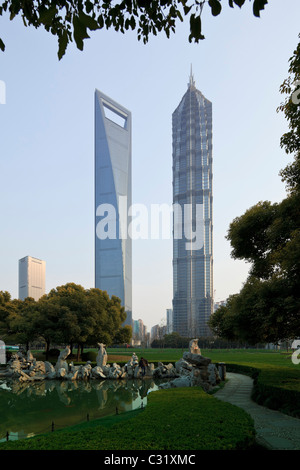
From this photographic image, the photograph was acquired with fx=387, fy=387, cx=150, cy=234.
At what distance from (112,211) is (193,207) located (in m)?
37.3

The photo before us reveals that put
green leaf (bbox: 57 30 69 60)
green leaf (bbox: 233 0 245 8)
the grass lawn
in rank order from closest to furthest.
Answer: green leaf (bbox: 233 0 245 8) → green leaf (bbox: 57 30 69 60) → the grass lawn

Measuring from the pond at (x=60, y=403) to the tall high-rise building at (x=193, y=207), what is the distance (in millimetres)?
112731

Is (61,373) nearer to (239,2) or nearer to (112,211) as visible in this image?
(239,2)

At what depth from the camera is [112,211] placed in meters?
176

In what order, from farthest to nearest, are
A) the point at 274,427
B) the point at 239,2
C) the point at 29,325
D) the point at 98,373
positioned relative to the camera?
the point at 29,325 → the point at 98,373 → the point at 274,427 → the point at 239,2

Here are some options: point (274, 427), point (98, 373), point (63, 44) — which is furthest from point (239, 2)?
point (98, 373)

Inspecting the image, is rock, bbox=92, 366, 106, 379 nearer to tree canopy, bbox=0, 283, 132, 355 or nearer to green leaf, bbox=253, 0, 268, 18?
Answer: tree canopy, bbox=0, 283, 132, 355

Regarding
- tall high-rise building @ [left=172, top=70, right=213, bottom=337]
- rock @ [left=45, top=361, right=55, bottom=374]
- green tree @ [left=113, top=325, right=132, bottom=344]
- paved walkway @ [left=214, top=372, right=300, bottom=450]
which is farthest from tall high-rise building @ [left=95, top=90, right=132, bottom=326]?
paved walkway @ [left=214, top=372, right=300, bottom=450]

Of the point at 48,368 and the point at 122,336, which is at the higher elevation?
the point at 48,368

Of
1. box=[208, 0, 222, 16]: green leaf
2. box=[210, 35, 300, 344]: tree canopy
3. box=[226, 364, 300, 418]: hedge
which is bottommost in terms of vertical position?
box=[226, 364, 300, 418]: hedge

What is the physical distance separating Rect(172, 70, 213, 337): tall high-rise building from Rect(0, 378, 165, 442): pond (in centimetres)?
11273

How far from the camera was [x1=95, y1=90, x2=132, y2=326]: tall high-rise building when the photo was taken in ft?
575

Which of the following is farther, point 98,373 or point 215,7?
point 98,373
